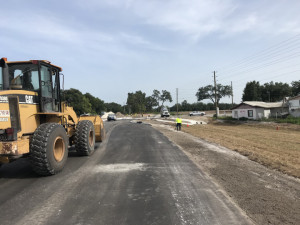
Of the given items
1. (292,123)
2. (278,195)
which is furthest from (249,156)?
(292,123)

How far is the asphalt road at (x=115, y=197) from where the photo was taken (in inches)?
153

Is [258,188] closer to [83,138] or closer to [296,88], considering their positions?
[83,138]

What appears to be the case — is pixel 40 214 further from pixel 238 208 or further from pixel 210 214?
pixel 238 208

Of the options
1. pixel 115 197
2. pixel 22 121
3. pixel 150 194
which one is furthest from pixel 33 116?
pixel 150 194

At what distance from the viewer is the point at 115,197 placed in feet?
15.9

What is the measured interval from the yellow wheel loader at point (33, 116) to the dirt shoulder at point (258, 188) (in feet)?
14.7

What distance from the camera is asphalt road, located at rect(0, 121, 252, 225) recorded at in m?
3.90

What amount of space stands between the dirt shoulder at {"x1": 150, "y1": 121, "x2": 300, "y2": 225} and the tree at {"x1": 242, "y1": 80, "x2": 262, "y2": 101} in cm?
7660

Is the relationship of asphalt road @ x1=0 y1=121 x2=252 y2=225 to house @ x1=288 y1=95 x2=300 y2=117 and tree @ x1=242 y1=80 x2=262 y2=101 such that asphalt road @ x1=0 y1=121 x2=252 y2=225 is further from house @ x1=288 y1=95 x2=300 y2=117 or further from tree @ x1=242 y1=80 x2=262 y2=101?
tree @ x1=242 y1=80 x2=262 y2=101

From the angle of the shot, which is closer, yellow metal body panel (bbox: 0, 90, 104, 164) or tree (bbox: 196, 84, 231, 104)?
yellow metal body panel (bbox: 0, 90, 104, 164)

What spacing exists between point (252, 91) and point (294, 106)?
41811mm

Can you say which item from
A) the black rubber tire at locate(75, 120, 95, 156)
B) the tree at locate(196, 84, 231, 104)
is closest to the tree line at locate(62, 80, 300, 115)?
the tree at locate(196, 84, 231, 104)

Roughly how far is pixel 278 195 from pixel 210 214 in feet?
6.27

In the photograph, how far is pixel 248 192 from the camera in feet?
16.8
